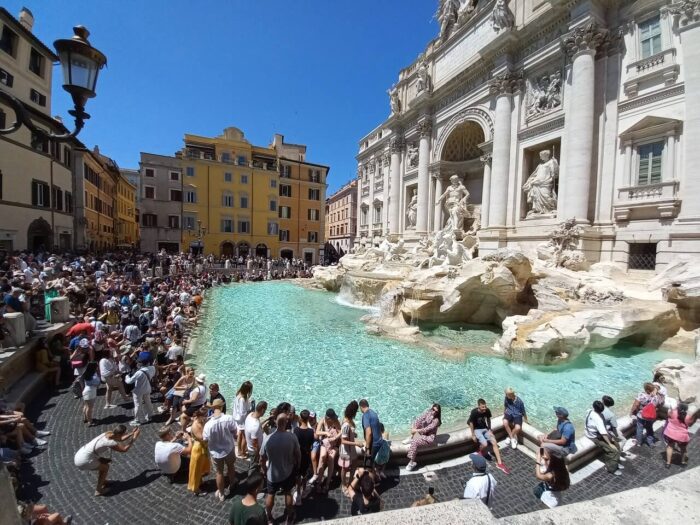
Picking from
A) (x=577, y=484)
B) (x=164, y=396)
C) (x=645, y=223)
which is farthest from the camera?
(x=645, y=223)

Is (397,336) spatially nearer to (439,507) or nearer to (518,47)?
(439,507)

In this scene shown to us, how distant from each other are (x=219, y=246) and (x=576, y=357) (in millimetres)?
33065

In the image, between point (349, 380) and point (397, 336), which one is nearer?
point (349, 380)

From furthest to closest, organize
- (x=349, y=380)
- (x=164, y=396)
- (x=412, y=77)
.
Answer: (x=412, y=77), (x=349, y=380), (x=164, y=396)

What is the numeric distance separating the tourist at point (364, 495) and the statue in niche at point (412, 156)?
22.8m

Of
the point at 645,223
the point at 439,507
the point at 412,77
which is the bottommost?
the point at 439,507

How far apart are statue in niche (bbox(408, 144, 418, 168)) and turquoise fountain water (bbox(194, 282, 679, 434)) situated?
52.6ft

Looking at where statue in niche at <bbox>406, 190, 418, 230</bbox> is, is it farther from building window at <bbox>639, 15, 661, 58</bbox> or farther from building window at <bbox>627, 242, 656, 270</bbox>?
building window at <bbox>639, 15, 661, 58</bbox>

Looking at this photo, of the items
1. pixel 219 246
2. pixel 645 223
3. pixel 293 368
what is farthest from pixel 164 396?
pixel 219 246

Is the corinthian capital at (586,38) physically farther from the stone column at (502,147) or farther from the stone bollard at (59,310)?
the stone bollard at (59,310)

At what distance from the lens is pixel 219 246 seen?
111 feet

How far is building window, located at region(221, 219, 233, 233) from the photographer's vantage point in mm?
33750

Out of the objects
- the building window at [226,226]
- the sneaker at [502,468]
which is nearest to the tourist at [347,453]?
the sneaker at [502,468]

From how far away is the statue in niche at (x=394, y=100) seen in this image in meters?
25.2
